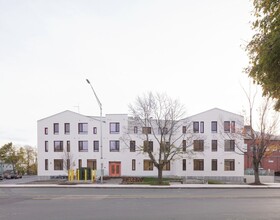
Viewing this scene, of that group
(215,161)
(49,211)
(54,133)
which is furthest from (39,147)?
(49,211)

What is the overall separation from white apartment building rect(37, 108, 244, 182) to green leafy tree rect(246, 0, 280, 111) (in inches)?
1750

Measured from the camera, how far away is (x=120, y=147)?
54219mm

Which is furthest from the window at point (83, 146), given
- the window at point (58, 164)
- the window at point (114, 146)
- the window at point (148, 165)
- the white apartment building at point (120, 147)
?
the window at point (148, 165)

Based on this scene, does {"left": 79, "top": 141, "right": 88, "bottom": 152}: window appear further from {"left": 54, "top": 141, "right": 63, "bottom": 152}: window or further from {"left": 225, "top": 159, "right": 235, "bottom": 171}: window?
{"left": 225, "top": 159, "right": 235, "bottom": 171}: window

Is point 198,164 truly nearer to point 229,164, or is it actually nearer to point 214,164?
point 214,164

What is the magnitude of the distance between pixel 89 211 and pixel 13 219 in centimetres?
316

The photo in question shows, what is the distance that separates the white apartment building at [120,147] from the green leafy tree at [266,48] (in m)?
44.4

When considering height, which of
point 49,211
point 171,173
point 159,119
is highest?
point 159,119

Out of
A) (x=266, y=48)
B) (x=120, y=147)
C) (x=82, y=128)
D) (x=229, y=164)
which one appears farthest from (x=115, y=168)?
(x=266, y=48)

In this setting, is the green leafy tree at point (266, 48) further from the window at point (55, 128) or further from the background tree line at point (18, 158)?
the background tree line at point (18, 158)

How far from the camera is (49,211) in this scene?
565 inches

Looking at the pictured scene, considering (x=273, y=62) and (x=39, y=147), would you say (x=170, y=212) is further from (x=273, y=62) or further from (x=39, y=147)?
(x=39, y=147)

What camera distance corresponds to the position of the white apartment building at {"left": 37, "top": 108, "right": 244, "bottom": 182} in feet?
171

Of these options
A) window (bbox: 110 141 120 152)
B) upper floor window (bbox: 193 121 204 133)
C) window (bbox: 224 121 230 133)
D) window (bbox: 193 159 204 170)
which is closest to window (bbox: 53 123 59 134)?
window (bbox: 110 141 120 152)
